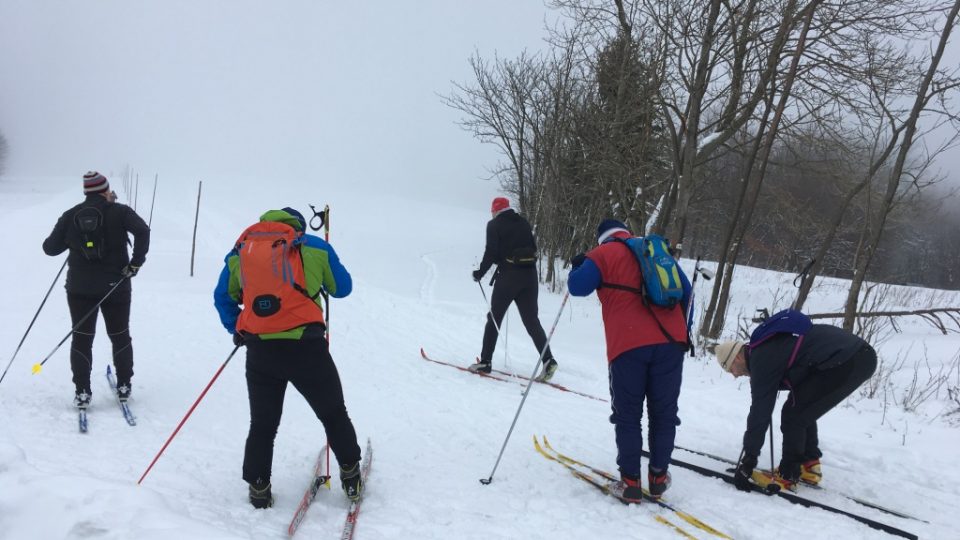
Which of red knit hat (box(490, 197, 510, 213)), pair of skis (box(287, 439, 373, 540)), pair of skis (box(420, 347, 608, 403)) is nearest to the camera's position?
pair of skis (box(287, 439, 373, 540))

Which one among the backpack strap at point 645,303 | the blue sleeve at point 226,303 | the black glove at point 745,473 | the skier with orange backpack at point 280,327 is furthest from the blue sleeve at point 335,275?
the black glove at point 745,473

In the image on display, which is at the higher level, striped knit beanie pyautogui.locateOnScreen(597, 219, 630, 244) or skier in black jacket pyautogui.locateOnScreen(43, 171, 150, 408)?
striped knit beanie pyautogui.locateOnScreen(597, 219, 630, 244)

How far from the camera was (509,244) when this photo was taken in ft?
20.8

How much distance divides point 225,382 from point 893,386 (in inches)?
319

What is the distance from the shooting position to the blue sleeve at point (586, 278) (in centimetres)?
347

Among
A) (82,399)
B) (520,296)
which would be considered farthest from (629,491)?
(82,399)

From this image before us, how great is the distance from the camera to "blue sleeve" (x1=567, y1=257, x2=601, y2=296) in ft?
11.4

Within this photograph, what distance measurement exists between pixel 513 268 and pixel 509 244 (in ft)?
0.98

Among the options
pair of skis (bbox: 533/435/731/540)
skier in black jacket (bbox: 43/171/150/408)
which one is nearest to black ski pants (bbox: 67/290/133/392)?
skier in black jacket (bbox: 43/171/150/408)

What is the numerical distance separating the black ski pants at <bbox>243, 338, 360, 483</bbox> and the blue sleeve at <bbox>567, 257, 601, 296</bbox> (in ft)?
5.41

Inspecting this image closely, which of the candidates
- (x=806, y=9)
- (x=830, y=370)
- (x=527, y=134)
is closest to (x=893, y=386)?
(x=830, y=370)

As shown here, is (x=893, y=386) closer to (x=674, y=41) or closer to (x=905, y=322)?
(x=674, y=41)

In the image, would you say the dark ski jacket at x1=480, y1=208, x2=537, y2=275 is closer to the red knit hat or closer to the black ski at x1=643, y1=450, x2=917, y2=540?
the red knit hat

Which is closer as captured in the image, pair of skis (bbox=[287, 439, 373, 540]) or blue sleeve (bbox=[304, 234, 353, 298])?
pair of skis (bbox=[287, 439, 373, 540])
